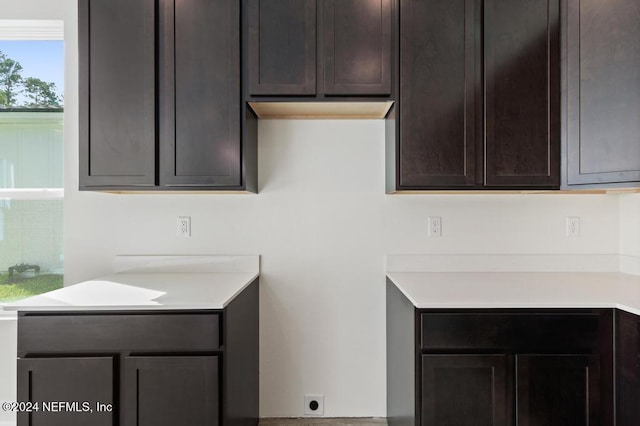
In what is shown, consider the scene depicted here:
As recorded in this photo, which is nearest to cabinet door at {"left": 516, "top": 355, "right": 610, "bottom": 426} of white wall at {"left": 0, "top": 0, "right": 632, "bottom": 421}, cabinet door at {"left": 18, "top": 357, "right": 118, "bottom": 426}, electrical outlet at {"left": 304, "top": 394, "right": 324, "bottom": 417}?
white wall at {"left": 0, "top": 0, "right": 632, "bottom": 421}

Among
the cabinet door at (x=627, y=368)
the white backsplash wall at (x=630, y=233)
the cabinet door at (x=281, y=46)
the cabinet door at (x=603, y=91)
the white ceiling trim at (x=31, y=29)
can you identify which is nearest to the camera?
the cabinet door at (x=627, y=368)

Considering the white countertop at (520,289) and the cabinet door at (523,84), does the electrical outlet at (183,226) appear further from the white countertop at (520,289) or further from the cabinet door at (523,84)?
the cabinet door at (523,84)

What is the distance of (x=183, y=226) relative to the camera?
2098mm

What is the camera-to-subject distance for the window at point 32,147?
2.15 m

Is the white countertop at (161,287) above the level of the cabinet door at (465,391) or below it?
above

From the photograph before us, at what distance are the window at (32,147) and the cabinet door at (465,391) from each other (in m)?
2.16

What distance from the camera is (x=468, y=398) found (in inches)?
53.9

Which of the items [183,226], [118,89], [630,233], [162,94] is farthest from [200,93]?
[630,233]

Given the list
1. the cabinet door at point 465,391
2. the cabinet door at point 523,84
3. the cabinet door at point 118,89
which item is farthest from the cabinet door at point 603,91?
the cabinet door at point 118,89

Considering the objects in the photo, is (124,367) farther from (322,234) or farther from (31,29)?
(31,29)

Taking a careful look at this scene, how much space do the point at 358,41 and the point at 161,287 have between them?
58.9 inches

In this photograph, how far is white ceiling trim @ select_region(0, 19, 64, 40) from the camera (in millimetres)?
2084

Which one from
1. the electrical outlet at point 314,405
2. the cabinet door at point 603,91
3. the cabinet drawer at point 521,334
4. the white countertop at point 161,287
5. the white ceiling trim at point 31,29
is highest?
the white ceiling trim at point 31,29

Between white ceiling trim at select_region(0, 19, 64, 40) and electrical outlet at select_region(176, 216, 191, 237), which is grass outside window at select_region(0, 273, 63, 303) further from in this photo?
white ceiling trim at select_region(0, 19, 64, 40)
